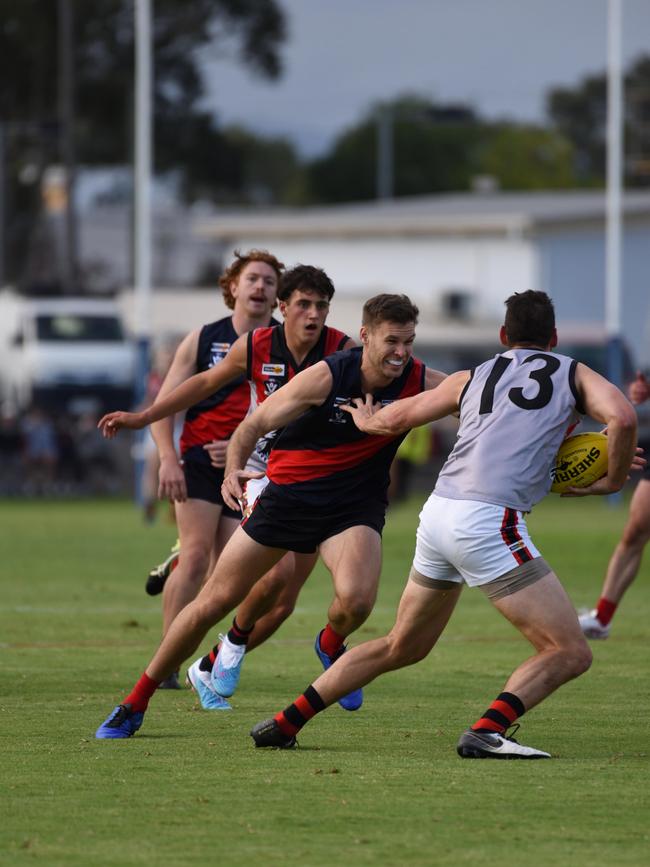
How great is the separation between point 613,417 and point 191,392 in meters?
2.49

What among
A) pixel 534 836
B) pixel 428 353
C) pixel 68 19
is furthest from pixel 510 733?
pixel 68 19

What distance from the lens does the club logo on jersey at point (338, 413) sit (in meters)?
7.82

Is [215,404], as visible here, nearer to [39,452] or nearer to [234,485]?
[234,485]

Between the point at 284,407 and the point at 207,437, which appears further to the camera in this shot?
the point at 207,437

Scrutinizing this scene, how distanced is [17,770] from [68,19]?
133ft

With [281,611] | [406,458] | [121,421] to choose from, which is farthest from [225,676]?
[406,458]

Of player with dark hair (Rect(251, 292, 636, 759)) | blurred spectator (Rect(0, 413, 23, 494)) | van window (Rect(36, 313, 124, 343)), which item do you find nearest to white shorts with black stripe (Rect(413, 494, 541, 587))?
player with dark hair (Rect(251, 292, 636, 759))

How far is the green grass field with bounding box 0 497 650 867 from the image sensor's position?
5926 millimetres

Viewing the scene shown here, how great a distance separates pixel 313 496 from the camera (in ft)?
26.2

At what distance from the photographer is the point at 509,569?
7238 millimetres

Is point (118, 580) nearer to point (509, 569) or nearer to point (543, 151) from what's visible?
point (509, 569)

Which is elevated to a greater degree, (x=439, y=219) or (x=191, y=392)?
(x=439, y=219)

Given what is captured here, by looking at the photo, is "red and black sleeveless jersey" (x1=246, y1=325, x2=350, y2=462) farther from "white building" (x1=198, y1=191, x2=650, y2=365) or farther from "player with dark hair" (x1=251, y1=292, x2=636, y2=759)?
"white building" (x1=198, y1=191, x2=650, y2=365)

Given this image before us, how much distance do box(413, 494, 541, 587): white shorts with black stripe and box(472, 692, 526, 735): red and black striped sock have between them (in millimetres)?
514
